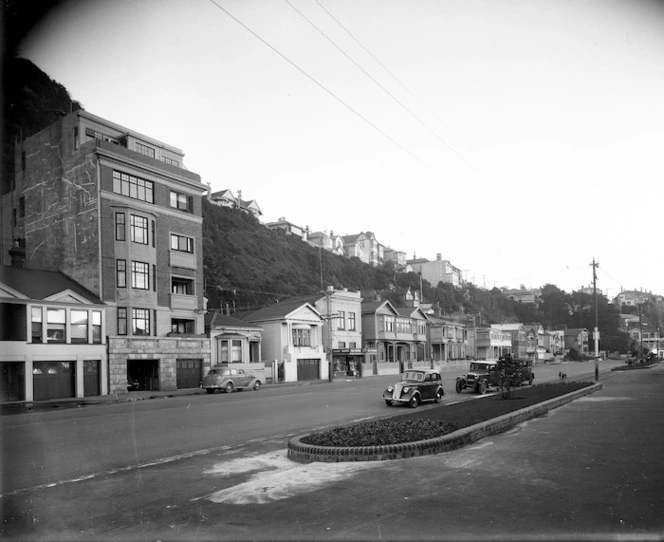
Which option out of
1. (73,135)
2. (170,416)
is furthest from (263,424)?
(73,135)

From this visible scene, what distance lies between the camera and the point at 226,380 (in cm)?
3881

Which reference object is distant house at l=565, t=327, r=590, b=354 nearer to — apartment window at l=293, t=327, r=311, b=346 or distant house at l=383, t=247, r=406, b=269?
distant house at l=383, t=247, r=406, b=269

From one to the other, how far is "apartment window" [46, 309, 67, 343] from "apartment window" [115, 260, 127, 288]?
5284mm

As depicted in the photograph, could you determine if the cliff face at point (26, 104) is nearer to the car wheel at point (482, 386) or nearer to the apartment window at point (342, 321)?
the car wheel at point (482, 386)

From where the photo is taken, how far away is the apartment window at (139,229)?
41406mm

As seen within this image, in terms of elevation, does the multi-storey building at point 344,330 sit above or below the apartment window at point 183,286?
below

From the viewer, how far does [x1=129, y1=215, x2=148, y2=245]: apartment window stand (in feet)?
136

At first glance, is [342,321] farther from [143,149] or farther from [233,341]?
[143,149]

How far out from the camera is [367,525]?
702 centimetres

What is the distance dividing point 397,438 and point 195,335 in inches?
1372

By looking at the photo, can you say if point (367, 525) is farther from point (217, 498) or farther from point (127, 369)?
point (127, 369)

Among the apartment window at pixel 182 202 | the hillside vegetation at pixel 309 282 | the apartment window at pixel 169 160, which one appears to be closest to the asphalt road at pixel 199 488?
the apartment window at pixel 182 202

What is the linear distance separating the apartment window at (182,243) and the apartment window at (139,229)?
2.92 metres

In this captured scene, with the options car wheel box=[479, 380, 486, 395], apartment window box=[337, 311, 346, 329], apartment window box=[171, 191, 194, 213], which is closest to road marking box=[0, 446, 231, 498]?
car wheel box=[479, 380, 486, 395]
